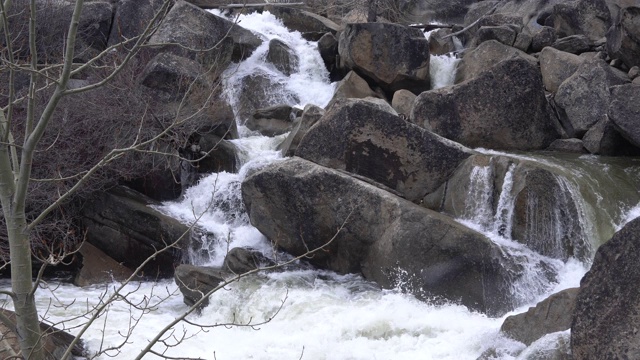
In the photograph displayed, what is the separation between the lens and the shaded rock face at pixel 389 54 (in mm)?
15898

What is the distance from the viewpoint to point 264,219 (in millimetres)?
10305

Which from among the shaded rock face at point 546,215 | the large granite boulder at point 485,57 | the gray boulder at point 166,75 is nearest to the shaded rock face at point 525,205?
the shaded rock face at point 546,215

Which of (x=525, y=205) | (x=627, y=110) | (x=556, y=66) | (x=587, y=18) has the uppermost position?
(x=587, y=18)

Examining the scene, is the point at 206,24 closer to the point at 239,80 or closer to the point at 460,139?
the point at 239,80

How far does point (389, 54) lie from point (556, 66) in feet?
10.9

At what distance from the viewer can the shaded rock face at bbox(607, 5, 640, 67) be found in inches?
504

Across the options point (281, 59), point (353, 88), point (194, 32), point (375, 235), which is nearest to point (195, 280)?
point (375, 235)

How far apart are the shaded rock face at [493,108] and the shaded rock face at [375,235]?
2.96 meters

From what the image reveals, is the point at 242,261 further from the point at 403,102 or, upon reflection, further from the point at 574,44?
the point at 574,44

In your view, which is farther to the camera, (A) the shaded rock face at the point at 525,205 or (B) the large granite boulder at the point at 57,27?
(B) the large granite boulder at the point at 57,27

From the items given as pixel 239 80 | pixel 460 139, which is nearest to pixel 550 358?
pixel 460 139

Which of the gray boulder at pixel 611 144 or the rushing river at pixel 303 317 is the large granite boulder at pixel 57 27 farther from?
the gray boulder at pixel 611 144

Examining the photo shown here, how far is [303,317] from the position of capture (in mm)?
8609

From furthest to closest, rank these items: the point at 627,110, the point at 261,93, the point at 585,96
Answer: the point at 261,93 → the point at 585,96 → the point at 627,110
